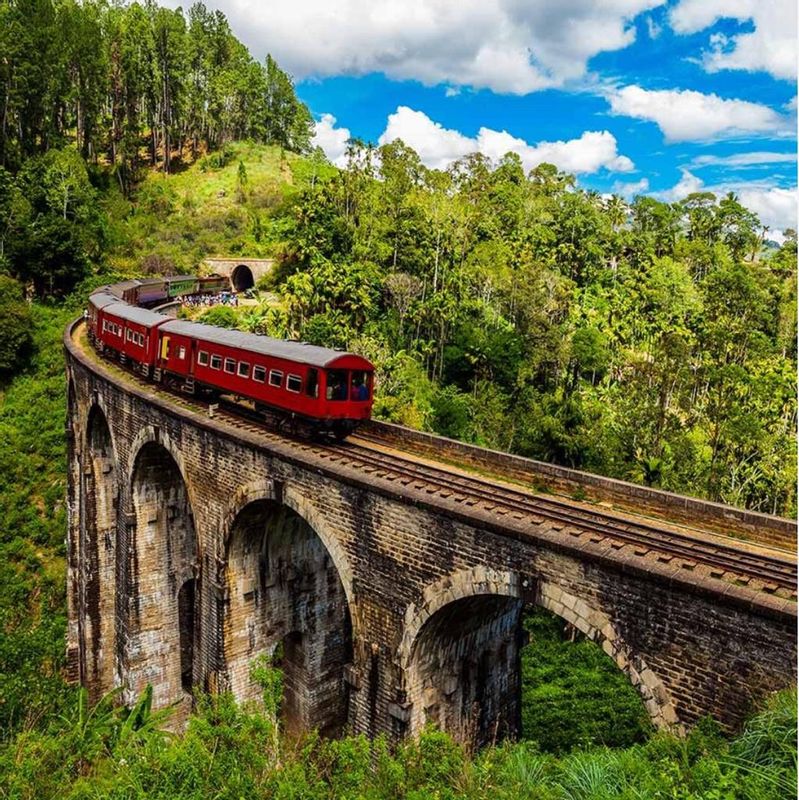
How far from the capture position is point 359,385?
1714 cm

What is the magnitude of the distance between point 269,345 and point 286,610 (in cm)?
739

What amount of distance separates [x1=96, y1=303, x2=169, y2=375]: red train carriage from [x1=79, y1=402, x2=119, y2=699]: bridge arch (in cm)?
322

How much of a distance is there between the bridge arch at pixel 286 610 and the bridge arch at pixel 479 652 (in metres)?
3.85

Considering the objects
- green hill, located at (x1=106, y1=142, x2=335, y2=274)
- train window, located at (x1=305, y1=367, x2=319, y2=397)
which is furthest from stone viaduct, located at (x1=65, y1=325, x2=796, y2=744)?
green hill, located at (x1=106, y1=142, x2=335, y2=274)

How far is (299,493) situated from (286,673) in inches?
297

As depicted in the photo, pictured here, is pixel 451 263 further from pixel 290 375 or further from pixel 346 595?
pixel 346 595

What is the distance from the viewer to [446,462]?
58.4 ft

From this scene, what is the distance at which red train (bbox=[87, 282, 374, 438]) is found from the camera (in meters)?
16.6

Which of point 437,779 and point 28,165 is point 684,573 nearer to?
point 437,779

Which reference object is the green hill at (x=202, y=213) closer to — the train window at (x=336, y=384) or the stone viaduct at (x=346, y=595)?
the stone viaduct at (x=346, y=595)

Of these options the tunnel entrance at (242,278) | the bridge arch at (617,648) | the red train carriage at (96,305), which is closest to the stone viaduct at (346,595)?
the bridge arch at (617,648)

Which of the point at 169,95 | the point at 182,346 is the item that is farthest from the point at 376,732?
the point at 169,95

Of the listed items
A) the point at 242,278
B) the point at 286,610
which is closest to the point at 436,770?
the point at 286,610

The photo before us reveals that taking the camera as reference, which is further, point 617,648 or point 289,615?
point 289,615
